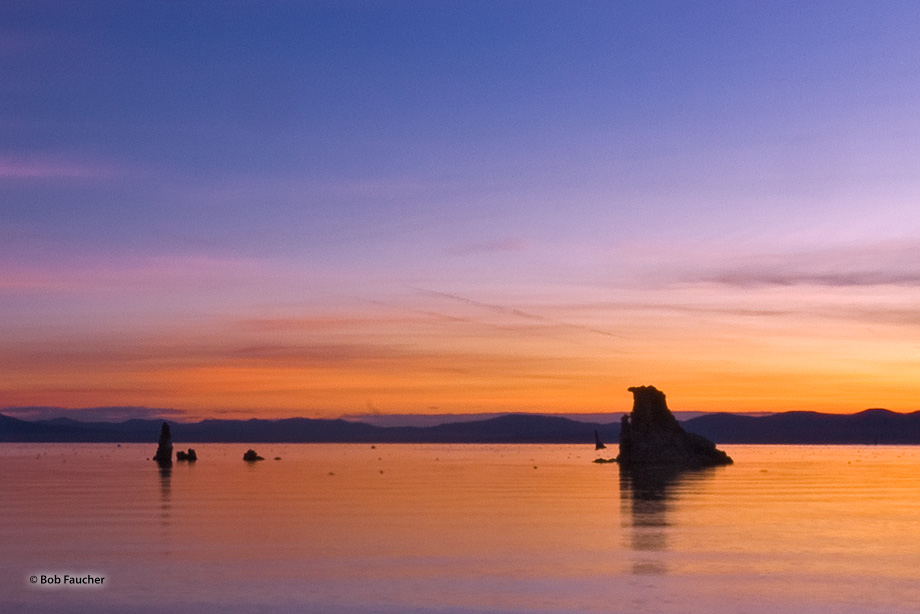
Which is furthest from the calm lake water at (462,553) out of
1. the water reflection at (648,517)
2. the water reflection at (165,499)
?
the water reflection at (165,499)

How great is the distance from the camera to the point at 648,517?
154 ft

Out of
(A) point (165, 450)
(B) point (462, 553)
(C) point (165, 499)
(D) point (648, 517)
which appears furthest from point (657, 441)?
(B) point (462, 553)

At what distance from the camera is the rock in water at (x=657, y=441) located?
128 m

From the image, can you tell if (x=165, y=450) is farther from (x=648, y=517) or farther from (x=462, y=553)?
(x=462, y=553)

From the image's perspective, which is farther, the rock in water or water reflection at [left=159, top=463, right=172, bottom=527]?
the rock in water

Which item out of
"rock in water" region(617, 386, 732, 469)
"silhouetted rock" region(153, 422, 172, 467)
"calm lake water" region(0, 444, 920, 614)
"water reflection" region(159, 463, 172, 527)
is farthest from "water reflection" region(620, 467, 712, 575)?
"silhouetted rock" region(153, 422, 172, 467)

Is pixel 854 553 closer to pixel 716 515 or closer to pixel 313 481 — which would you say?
pixel 716 515

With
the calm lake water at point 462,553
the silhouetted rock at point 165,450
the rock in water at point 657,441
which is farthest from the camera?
the silhouetted rock at point 165,450

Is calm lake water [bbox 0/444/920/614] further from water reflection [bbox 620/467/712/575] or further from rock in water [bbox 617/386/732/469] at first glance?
rock in water [bbox 617/386/732/469]

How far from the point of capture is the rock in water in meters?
128

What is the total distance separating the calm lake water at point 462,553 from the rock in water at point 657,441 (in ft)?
213

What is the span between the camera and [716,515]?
157 ft

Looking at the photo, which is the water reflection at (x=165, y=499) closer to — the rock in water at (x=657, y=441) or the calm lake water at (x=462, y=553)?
the calm lake water at (x=462, y=553)

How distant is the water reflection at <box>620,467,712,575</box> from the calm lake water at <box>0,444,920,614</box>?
0.48ft
